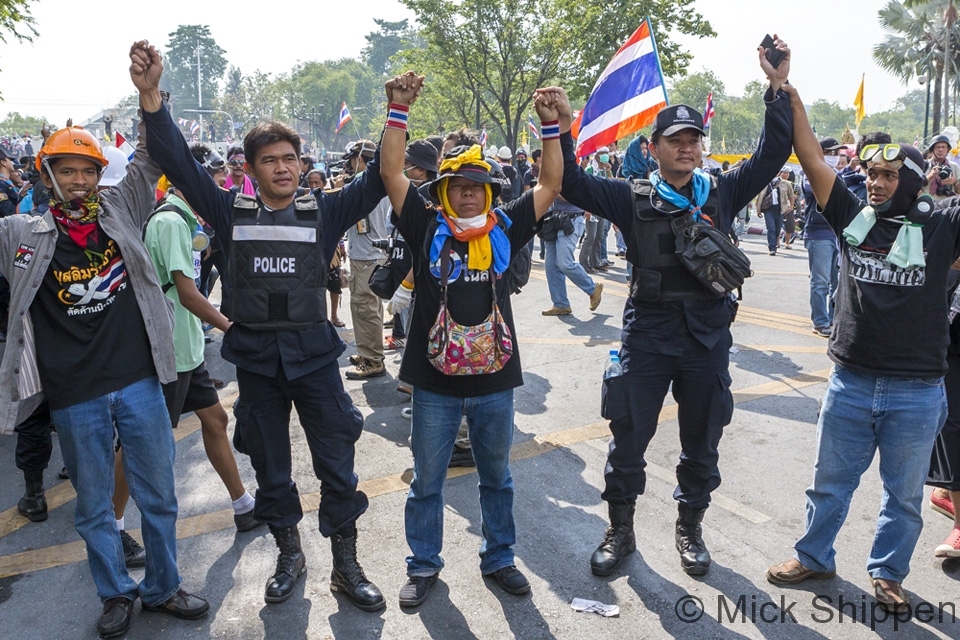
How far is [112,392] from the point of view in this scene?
3.21 metres

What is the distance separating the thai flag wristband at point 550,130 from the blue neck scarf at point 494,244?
0.49m

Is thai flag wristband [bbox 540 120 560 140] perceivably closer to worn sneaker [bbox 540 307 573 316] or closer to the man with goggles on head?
the man with goggles on head

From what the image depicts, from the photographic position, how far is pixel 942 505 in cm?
437

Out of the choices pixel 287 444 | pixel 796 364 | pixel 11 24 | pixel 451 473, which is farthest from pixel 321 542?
pixel 11 24

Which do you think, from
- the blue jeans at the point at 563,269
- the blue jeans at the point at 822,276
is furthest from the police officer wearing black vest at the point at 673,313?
the blue jeans at the point at 563,269

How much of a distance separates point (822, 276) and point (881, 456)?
5.34m

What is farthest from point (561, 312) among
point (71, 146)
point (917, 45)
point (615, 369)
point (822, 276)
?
point (917, 45)

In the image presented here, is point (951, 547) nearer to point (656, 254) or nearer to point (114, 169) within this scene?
point (656, 254)

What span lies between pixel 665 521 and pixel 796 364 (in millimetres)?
3741

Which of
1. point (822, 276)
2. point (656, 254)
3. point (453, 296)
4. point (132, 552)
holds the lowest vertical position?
point (132, 552)

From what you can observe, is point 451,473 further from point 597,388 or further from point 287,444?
point 597,388

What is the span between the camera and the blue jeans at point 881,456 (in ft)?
11.0

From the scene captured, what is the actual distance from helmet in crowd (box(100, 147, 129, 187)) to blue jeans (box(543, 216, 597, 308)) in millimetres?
6129

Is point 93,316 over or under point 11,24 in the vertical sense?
under
